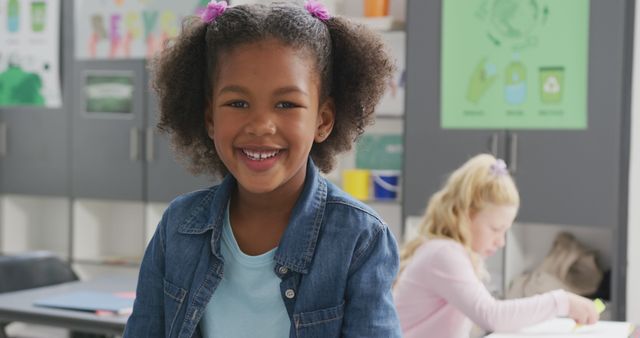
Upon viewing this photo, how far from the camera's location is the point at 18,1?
4781mm

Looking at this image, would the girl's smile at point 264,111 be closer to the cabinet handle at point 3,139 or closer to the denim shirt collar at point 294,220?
the denim shirt collar at point 294,220

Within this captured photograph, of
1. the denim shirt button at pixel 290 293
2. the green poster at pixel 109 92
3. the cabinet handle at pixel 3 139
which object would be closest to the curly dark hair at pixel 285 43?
the denim shirt button at pixel 290 293

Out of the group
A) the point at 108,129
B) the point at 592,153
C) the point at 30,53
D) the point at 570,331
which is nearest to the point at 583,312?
the point at 570,331

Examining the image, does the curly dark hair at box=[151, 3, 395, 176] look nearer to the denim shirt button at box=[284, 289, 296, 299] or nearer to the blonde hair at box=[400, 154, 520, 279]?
the denim shirt button at box=[284, 289, 296, 299]

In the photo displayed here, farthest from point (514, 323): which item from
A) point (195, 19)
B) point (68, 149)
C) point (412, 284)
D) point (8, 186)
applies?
point (8, 186)

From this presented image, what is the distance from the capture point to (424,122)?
3.86 m

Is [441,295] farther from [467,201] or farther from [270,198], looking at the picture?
[270,198]

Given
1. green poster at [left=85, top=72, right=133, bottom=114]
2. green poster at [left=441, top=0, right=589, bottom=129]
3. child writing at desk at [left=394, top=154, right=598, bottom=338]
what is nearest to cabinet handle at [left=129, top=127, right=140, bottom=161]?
green poster at [left=85, top=72, right=133, bottom=114]

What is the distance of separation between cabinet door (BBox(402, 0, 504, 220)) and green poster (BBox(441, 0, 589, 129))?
0.04 metres

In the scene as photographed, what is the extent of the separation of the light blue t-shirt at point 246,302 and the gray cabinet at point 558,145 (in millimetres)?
2482

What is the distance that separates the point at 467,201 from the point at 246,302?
4.46ft

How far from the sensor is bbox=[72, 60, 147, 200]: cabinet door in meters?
4.48

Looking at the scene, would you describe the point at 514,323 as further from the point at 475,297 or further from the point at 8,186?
Result: the point at 8,186

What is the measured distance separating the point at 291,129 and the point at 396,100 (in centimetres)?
282
